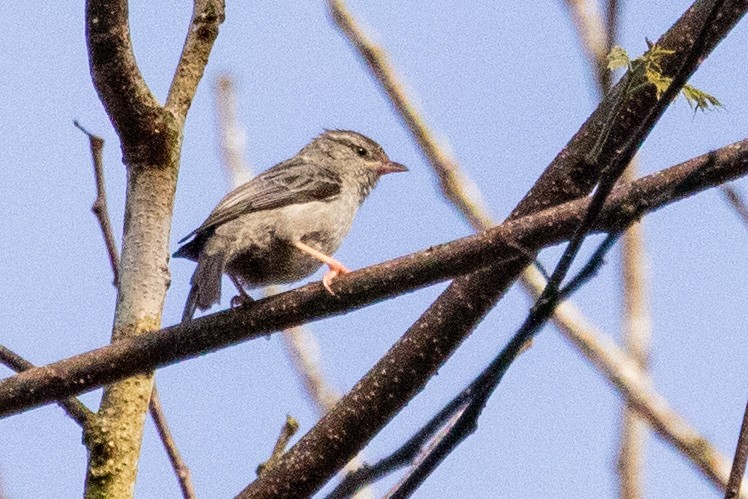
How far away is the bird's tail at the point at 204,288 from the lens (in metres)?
5.02

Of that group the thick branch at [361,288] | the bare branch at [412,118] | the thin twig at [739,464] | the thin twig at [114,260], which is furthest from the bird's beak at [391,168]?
the thin twig at [739,464]

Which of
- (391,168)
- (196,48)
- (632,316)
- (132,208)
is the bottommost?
(632,316)

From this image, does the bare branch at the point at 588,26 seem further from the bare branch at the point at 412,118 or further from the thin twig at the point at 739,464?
the thin twig at the point at 739,464

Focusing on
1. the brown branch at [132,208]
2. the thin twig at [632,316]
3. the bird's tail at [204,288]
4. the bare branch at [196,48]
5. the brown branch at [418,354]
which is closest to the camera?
the brown branch at [418,354]

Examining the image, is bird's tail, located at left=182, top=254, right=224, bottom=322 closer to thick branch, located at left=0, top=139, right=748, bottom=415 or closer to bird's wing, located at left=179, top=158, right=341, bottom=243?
bird's wing, located at left=179, top=158, right=341, bottom=243

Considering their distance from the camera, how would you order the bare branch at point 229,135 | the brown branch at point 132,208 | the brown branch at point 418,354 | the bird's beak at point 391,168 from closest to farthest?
1. the brown branch at point 418,354
2. the brown branch at point 132,208
3. the bird's beak at point 391,168
4. the bare branch at point 229,135

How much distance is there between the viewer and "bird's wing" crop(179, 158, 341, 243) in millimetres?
6031

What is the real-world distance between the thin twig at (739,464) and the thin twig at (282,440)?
6.71 feet

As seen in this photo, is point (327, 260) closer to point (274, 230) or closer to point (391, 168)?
point (274, 230)

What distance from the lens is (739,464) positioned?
7.39 ft

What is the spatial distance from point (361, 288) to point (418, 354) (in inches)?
14.0

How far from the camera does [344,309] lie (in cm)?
365

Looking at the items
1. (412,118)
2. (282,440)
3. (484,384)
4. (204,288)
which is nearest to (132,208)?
(204,288)

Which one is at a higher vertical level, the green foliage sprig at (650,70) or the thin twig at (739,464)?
the green foliage sprig at (650,70)
